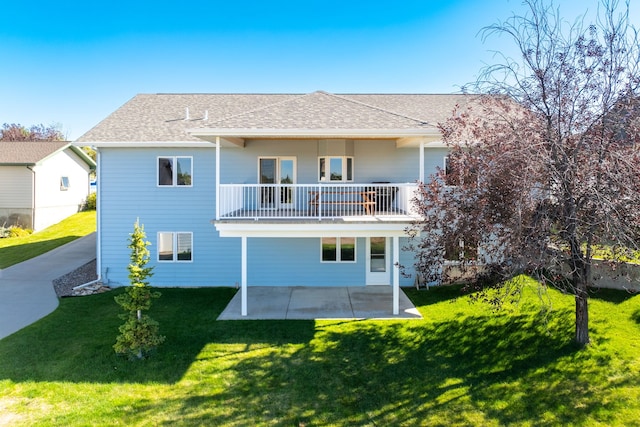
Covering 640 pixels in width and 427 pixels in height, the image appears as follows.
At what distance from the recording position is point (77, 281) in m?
13.5

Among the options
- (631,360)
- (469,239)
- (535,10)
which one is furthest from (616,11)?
(631,360)

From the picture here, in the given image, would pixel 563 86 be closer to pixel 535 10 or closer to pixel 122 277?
pixel 535 10

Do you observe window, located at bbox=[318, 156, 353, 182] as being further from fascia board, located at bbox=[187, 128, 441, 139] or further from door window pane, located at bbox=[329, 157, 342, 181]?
fascia board, located at bbox=[187, 128, 441, 139]

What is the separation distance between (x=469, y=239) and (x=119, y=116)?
14.2 metres

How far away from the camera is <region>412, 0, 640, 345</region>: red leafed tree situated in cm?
602

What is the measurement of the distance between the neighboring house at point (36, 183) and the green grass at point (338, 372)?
653 inches

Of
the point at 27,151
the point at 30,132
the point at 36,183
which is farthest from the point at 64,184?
the point at 30,132

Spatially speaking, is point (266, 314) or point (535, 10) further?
point (266, 314)

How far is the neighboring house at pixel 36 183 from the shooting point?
72.1ft

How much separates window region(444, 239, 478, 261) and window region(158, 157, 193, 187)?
9746 millimetres

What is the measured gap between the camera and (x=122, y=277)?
43.8 feet

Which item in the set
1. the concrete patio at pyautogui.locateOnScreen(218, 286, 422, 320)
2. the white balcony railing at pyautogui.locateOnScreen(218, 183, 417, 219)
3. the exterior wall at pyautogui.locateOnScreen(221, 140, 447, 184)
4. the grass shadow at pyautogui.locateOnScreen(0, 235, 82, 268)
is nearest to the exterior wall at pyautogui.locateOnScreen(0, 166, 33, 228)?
the grass shadow at pyautogui.locateOnScreen(0, 235, 82, 268)

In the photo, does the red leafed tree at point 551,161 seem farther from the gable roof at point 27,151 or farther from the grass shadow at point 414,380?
the gable roof at point 27,151

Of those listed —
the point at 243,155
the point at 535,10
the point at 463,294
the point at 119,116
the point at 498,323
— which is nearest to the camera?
the point at 535,10
